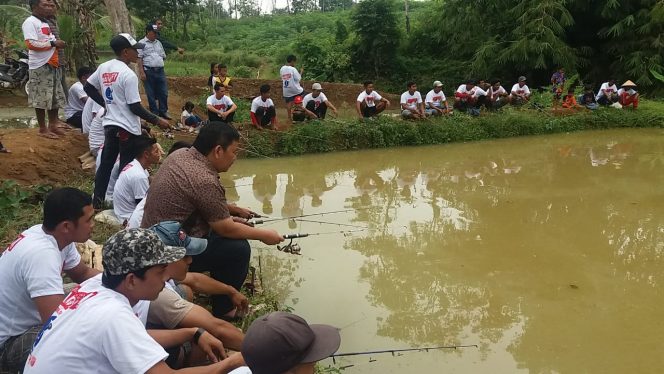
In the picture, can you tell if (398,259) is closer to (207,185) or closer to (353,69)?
(207,185)

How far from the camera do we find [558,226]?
573 centimetres

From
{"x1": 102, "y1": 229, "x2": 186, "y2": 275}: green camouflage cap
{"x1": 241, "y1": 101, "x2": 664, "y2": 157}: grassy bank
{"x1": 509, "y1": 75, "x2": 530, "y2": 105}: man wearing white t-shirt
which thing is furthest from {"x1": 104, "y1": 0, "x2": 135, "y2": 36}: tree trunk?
{"x1": 509, "y1": 75, "x2": 530, "y2": 105}: man wearing white t-shirt

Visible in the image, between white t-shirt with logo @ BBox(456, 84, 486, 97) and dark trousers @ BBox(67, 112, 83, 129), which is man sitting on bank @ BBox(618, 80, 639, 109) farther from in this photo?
dark trousers @ BBox(67, 112, 83, 129)

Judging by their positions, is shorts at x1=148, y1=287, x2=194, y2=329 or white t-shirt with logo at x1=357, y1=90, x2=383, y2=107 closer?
shorts at x1=148, y1=287, x2=194, y2=329

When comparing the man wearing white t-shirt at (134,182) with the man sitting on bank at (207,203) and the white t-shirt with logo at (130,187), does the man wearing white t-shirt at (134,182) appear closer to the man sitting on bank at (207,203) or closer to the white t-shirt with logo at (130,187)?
the white t-shirt with logo at (130,187)

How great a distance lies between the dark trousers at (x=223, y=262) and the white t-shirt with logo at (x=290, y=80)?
7.42 m

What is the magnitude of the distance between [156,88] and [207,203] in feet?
21.2

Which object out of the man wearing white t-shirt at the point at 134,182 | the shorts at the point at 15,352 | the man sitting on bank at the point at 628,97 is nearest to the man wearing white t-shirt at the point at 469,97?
the man sitting on bank at the point at 628,97

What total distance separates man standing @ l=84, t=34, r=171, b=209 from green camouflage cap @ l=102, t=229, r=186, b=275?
2.62m

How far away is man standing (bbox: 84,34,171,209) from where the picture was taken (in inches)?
171

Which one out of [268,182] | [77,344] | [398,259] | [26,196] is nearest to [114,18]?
[268,182]

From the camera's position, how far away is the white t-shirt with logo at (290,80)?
1012 cm

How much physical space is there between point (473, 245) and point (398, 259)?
2.82 ft


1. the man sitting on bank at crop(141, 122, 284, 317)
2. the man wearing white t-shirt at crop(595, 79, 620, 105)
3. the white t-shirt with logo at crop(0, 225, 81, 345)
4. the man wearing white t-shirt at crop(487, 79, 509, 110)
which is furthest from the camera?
the man wearing white t-shirt at crop(595, 79, 620, 105)
